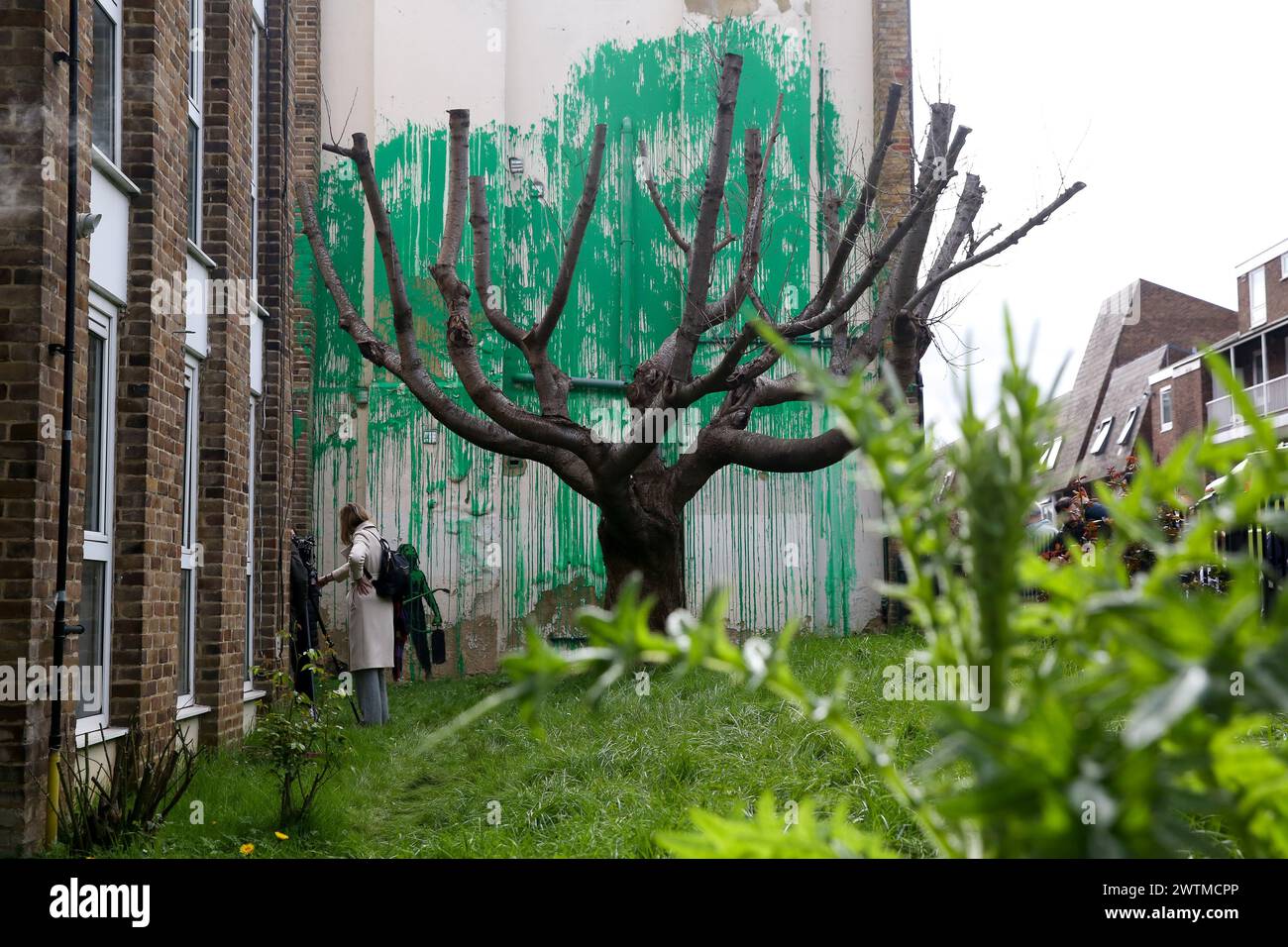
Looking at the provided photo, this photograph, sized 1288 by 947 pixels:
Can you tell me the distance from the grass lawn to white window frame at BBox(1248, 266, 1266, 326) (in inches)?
1391

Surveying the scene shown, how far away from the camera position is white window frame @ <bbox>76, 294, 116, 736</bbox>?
694 centimetres

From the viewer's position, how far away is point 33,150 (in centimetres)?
568

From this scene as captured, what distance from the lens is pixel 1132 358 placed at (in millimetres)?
52000

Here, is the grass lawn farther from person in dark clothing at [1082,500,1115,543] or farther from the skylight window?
the skylight window

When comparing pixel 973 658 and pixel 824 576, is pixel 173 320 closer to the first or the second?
pixel 973 658

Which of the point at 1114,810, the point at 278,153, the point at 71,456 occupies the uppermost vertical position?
the point at 278,153

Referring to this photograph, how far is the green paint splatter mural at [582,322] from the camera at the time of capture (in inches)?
580

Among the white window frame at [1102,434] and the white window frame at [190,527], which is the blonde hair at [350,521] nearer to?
the white window frame at [190,527]

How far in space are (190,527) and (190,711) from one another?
136 cm

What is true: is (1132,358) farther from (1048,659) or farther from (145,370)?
(1048,659)

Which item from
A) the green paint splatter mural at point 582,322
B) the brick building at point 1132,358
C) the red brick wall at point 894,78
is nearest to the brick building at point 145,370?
the green paint splatter mural at point 582,322

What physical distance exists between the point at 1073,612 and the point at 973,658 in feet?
0.43

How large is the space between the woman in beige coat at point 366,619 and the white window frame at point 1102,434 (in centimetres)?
4488
